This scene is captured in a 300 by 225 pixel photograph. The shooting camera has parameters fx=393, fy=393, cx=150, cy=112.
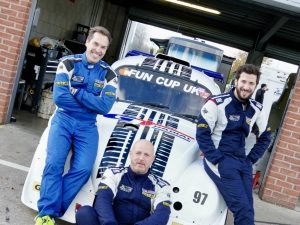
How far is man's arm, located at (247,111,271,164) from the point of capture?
407cm

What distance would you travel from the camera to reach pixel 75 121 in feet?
12.6

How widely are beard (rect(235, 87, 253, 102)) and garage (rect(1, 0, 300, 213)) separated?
9.45ft

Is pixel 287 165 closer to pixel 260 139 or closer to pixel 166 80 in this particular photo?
pixel 260 139

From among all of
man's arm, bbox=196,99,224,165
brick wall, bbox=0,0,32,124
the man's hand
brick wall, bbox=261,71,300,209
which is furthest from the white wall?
man's arm, bbox=196,99,224,165

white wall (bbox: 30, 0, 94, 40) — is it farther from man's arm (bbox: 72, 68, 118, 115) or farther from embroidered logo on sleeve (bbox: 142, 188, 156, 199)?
embroidered logo on sleeve (bbox: 142, 188, 156, 199)

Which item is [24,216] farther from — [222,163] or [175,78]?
[175,78]

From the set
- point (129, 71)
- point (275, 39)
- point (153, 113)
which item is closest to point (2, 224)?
point (153, 113)

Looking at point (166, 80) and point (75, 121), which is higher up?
point (166, 80)

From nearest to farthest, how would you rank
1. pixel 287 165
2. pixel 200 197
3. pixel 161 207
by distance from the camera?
1. pixel 161 207
2. pixel 200 197
3. pixel 287 165

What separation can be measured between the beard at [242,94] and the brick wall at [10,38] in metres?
4.33

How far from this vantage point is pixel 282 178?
6.47 meters

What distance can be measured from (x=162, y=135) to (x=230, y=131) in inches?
27.9

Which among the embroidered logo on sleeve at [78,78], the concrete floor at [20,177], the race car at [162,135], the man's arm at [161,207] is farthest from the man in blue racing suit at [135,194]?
the embroidered logo on sleeve at [78,78]

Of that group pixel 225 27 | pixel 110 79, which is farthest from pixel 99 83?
pixel 225 27
